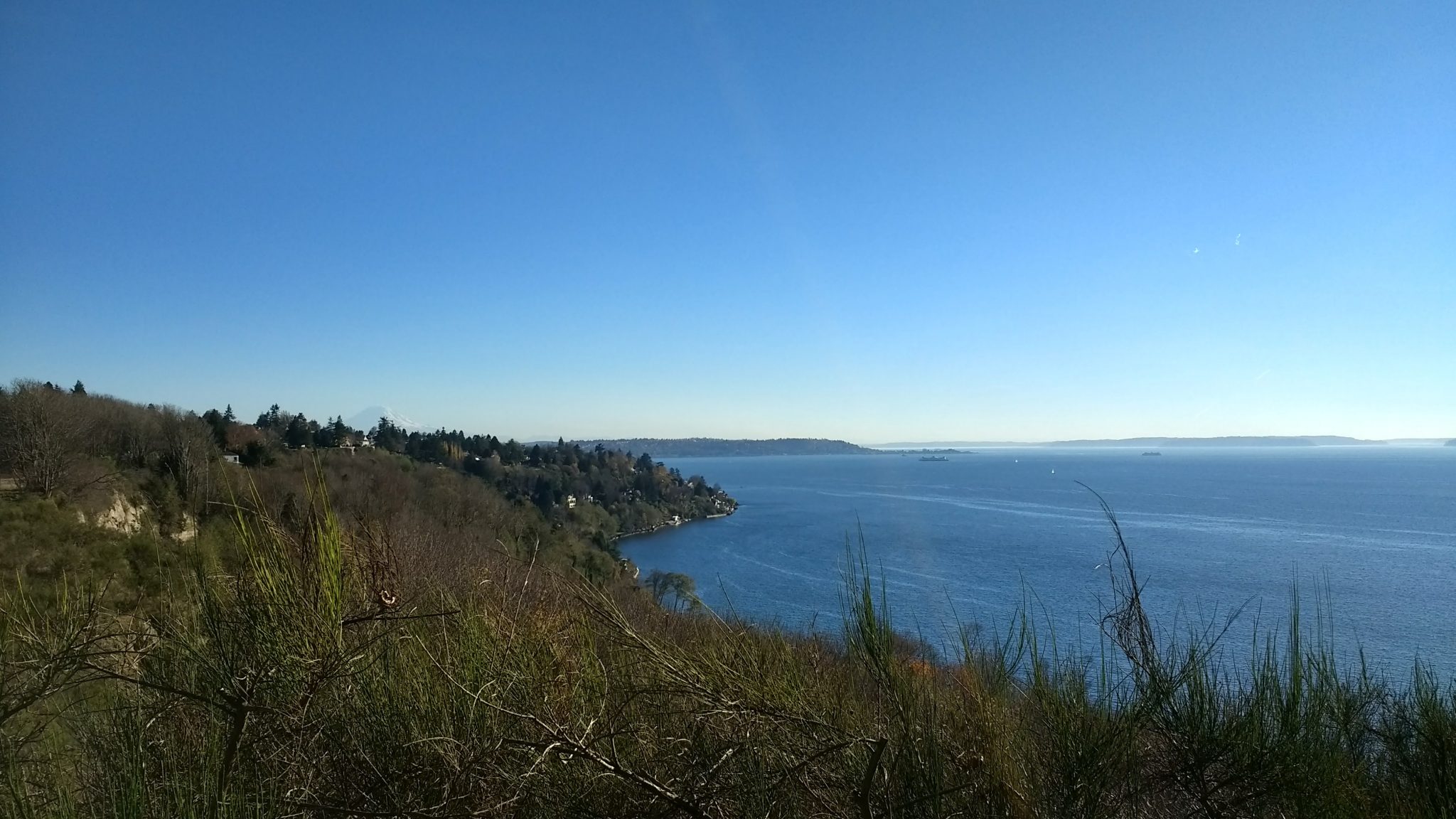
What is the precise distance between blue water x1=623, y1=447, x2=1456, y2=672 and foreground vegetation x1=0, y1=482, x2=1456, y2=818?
1.07 ft

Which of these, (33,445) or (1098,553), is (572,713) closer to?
(33,445)

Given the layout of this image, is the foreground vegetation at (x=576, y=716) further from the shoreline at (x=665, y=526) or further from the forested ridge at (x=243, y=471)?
the shoreline at (x=665, y=526)

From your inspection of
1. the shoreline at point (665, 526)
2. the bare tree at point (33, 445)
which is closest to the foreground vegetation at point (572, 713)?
the bare tree at point (33, 445)

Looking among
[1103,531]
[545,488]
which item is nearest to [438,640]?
[1103,531]

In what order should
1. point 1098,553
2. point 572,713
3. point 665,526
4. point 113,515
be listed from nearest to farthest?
Result: point 572,713 < point 113,515 < point 1098,553 < point 665,526

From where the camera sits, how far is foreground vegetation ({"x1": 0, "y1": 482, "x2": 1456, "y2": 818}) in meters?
1.99

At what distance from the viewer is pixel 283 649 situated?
2.23 metres

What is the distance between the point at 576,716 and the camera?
2270 millimetres

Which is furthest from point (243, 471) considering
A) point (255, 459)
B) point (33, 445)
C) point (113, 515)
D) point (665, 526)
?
point (665, 526)

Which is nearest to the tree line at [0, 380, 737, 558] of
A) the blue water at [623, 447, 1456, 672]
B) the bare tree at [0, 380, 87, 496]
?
the bare tree at [0, 380, 87, 496]

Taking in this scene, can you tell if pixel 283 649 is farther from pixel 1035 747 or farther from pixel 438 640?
pixel 1035 747

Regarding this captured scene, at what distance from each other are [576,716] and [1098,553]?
37780 millimetres

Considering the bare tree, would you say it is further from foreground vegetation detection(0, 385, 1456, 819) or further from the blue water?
foreground vegetation detection(0, 385, 1456, 819)

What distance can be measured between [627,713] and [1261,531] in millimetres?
53689
